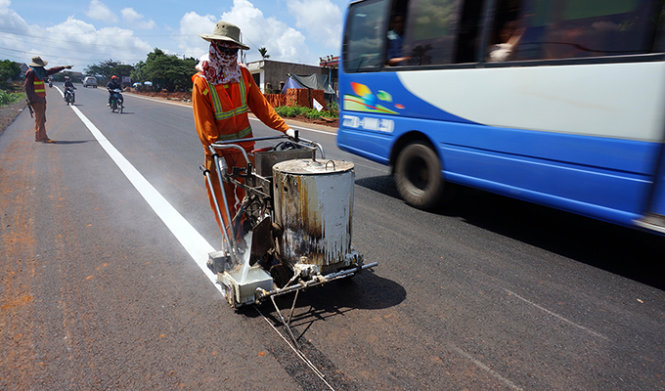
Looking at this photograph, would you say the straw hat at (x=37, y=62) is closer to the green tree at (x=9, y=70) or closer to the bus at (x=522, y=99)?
the bus at (x=522, y=99)

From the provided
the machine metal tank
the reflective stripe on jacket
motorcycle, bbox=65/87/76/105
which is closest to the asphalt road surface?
the machine metal tank

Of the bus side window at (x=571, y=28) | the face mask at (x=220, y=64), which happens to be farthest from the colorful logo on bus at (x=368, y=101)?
the face mask at (x=220, y=64)

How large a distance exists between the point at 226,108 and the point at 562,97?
126 inches

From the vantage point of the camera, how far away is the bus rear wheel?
18.0ft

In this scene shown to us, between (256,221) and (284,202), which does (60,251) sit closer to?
(256,221)

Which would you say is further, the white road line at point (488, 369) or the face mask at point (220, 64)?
the face mask at point (220, 64)

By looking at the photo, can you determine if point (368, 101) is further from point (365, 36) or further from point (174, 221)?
point (174, 221)

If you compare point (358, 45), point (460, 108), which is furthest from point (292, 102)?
point (460, 108)

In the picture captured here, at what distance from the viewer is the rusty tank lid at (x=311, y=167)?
285 cm

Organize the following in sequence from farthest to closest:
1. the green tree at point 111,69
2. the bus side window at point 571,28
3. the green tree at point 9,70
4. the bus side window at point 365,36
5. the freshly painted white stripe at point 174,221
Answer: the green tree at point 111,69 → the green tree at point 9,70 → the bus side window at point 365,36 → the freshly painted white stripe at point 174,221 → the bus side window at point 571,28

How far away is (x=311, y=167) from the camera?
2.94 m

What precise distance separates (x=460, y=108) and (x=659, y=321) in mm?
2945

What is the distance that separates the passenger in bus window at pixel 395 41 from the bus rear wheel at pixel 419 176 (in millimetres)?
1227

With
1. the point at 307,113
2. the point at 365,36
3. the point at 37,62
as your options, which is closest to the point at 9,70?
the point at 307,113
